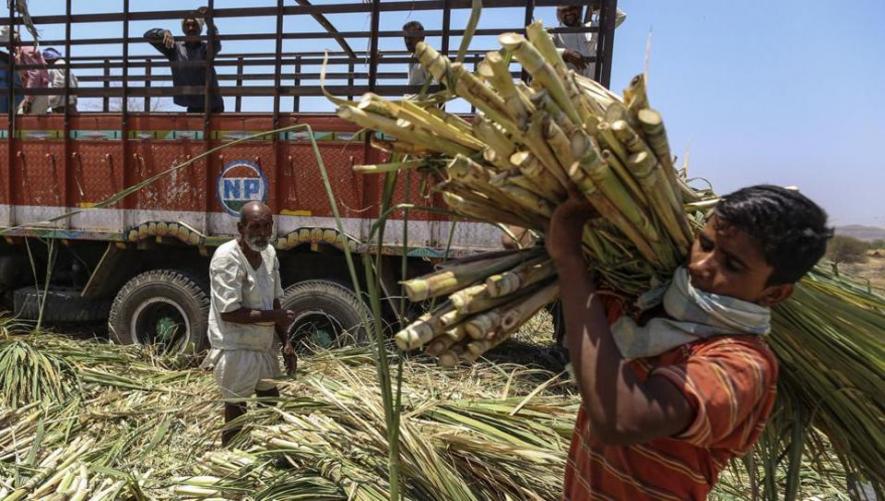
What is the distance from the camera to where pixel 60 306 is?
570 centimetres

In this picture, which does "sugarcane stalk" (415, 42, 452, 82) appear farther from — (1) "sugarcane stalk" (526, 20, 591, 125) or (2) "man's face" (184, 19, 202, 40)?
(2) "man's face" (184, 19, 202, 40)

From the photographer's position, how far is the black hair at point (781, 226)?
111 cm

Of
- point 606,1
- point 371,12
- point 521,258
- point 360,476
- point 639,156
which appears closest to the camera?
point 639,156

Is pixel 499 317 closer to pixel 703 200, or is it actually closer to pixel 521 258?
pixel 521 258

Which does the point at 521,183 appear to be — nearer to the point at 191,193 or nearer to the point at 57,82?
the point at 191,193

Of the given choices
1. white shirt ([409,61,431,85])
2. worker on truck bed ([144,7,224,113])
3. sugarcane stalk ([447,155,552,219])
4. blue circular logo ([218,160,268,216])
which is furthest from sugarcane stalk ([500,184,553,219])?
worker on truck bed ([144,7,224,113])

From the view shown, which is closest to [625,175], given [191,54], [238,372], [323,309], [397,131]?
[397,131]

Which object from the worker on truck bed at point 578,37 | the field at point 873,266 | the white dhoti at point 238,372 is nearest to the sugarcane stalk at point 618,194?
the white dhoti at point 238,372

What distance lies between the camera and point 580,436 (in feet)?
4.79

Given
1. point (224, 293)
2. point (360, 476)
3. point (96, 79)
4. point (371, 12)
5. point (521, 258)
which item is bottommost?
point (360, 476)

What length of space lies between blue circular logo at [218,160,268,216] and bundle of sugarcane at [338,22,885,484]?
12.9ft

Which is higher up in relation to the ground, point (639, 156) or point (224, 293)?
point (639, 156)

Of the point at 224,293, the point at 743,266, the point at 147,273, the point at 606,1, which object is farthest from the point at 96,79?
Result: the point at 743,266

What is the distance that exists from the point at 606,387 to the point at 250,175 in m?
4.49
